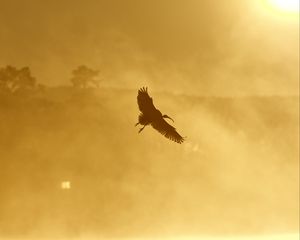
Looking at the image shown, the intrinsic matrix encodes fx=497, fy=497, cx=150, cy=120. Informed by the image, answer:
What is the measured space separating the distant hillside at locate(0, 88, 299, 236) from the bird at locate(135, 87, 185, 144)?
3 centimetres

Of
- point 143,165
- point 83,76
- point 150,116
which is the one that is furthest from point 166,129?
point 83,76

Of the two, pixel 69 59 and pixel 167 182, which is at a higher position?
pixel 69 59

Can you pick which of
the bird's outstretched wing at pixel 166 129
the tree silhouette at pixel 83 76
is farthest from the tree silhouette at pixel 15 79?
the bird's outstretched wing at pixel 166 129

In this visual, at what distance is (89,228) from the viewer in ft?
7.66

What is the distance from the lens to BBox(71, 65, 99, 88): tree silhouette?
7.66ft

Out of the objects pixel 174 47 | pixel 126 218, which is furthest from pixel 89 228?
pixel 174 47

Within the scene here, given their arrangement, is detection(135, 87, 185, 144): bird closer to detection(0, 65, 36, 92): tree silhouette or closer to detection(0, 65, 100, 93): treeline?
detection(0, 65, 100, 93): treeline

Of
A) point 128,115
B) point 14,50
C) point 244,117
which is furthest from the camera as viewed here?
point 244,117

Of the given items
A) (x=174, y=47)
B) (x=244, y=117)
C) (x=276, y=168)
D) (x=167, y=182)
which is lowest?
(x=167, y=182)

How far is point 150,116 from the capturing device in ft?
7.84

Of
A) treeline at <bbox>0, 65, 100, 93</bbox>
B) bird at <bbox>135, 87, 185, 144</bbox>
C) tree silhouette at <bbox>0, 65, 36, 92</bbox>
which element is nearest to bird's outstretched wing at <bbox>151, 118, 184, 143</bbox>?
bird at <bbox>135, 87, 185, 144</bbox>

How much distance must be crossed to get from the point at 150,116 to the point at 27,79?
601 millimetres

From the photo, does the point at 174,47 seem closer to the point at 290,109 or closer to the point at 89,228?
the point at 290,109

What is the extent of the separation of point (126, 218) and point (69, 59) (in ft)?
2.62
